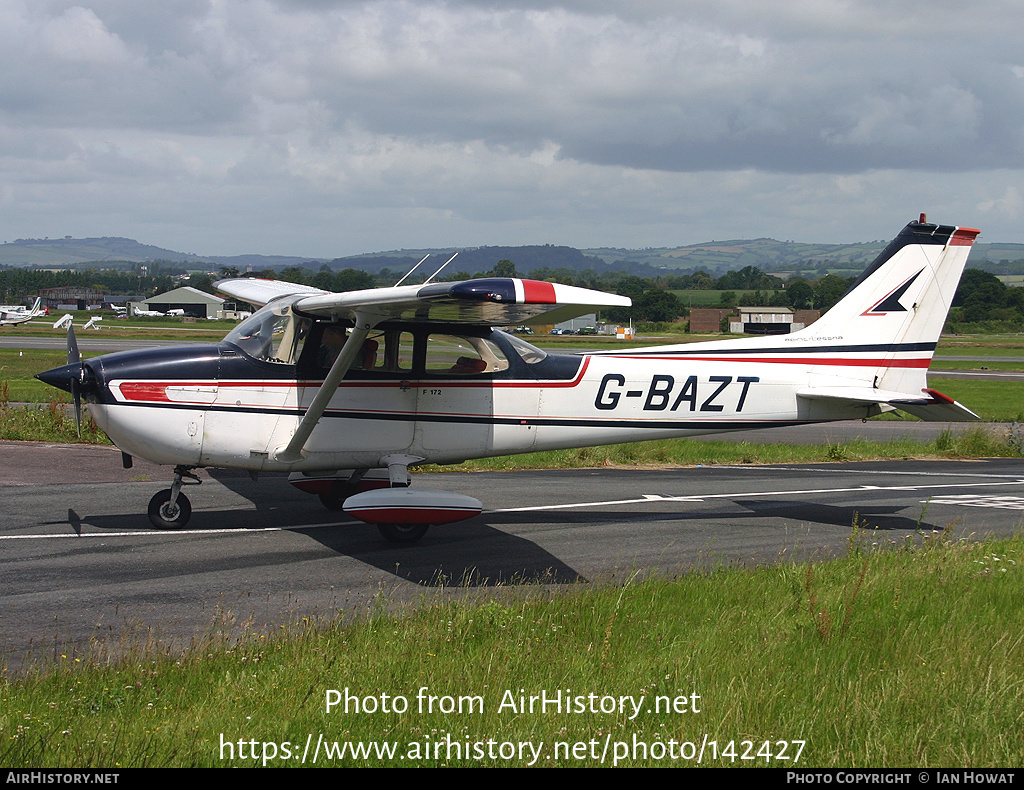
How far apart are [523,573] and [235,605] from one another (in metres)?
2.66

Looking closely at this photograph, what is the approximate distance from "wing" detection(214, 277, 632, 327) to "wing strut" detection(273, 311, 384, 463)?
0.44 feet

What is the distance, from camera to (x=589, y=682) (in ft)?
17.4

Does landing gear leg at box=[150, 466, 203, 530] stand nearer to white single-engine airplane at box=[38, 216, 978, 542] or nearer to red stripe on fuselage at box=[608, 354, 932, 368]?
white single-engine airplane at box=[38, 216, 978, 542]

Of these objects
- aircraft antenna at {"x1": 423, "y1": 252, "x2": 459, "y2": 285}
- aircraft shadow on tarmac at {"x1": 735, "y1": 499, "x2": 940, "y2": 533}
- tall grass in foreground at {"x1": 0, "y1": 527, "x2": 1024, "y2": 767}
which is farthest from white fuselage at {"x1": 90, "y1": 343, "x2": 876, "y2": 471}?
tall grass in foreground at {"x1": 0, "y1": 527, "x2": 1024, "y2": 767}

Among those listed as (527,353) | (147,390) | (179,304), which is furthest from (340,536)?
(179,304)

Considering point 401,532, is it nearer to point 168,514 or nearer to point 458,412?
point 458,412

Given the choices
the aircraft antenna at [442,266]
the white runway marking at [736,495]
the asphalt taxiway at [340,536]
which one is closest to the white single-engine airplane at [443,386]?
the aircraft antenna at [442,266]

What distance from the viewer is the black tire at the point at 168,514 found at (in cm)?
952

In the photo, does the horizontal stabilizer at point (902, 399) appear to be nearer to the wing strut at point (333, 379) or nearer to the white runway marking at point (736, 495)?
the white runway marking at point (736, 495)

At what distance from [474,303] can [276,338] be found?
3227mm

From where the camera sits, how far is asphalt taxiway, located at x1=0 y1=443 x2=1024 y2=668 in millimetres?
7055

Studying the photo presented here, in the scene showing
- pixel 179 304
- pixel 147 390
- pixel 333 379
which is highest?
pixel 333 379
